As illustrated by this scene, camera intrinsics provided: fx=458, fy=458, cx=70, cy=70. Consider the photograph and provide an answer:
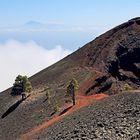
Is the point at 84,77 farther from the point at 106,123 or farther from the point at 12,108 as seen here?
the point at 106,123

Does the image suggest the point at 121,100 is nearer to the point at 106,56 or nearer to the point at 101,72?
the point at 101,72

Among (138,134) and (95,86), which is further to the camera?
(95,86)

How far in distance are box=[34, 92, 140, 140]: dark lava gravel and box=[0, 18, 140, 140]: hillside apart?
27281 mm

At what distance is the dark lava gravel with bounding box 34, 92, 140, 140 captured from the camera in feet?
→ 183

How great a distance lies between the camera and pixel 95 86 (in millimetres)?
121312

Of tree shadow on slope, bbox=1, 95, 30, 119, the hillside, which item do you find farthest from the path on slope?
tree shadow on slope, bbox=1, 95, 30, 119

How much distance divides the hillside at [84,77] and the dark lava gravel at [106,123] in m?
27.3

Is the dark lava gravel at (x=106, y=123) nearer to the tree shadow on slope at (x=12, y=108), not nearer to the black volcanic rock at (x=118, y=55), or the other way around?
the black volcanic rock at (x=118, y=55)

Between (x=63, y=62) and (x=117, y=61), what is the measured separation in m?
29.4

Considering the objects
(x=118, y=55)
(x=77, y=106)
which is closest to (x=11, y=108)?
(x=77, y=106)

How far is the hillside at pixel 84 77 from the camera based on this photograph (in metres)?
111

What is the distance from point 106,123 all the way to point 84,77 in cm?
7024

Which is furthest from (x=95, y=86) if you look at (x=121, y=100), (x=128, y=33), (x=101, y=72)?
(x=121, y=100)

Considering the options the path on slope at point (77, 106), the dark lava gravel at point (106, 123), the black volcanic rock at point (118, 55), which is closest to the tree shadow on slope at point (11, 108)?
the path on slope at point (77, 106)
